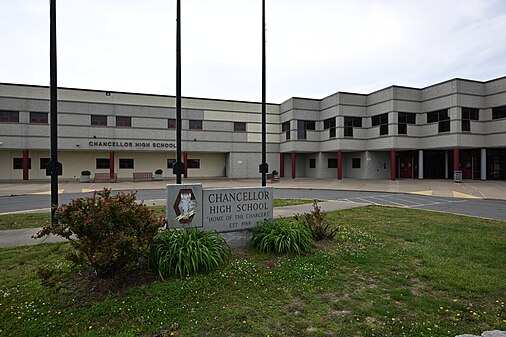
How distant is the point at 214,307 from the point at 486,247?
20.8 ft

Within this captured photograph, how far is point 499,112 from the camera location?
2788 centimetres

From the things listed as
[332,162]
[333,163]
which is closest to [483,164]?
[333,163]

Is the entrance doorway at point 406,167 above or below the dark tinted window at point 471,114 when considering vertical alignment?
below

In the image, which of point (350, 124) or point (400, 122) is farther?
point (350, 124)

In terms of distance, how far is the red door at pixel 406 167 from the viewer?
35.1 metres

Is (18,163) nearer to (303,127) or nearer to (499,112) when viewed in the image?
(303,127)

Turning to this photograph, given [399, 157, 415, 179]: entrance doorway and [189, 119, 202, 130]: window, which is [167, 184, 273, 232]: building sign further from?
[399, 157, 415, 179]: entrance doorway

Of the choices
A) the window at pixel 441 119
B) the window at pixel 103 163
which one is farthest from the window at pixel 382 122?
the window at pixel 103 163

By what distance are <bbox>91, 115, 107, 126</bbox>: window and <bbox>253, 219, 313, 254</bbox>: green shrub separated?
3203cm

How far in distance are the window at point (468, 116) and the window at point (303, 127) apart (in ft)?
50.0

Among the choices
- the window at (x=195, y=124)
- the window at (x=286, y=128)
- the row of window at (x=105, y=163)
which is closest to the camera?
the row of window at (x=105, y=163)

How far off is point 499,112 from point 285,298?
33.8 m

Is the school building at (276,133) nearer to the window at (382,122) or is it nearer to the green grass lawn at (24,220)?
the window at (382,122)

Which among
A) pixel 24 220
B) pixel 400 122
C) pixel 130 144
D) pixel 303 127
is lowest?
pixel 24 220
